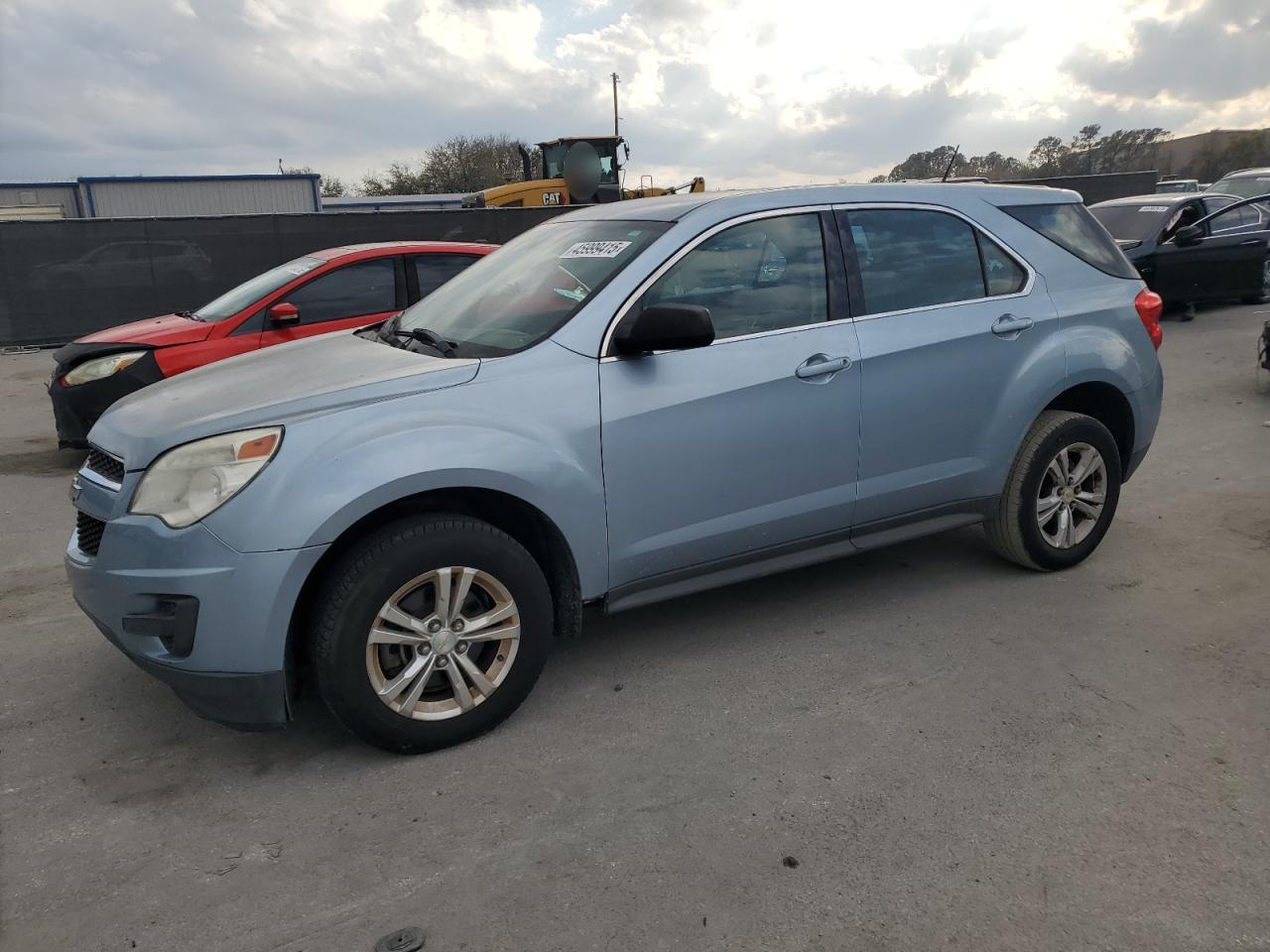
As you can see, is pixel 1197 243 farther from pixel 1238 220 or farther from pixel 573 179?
pixel 573 179

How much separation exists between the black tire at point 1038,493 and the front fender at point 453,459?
2.13 m

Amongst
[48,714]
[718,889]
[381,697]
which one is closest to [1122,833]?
[718,889]

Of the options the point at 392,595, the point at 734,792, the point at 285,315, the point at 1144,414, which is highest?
the point at 285,315

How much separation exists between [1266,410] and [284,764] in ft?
26.6

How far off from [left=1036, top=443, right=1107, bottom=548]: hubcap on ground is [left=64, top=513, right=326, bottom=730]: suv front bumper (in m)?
3.35

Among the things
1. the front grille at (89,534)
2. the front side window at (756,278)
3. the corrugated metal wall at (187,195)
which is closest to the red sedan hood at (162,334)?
the front grille at (89,534)

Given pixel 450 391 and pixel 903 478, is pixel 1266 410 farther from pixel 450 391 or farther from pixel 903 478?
pixel 450 391

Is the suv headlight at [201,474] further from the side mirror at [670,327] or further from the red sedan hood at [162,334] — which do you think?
the red sedan hood at [162,334]

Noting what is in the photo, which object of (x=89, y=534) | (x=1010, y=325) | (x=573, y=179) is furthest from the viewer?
(x=573, y=179)

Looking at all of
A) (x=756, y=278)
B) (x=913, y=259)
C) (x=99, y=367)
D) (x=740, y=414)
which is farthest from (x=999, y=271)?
(x=99, y=367)

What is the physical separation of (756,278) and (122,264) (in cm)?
1416

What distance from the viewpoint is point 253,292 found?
7340 millimetres

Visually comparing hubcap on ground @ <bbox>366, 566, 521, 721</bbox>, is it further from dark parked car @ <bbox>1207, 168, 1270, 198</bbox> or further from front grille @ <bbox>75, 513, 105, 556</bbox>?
dark parked car @ <bbox>1207, 168, 1270, 198</bbox>

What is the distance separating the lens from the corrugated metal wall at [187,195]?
38812 millimetres
